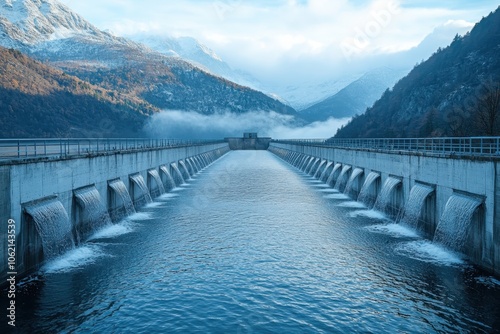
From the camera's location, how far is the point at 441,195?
27219mm

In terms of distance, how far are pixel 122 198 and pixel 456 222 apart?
2554cm

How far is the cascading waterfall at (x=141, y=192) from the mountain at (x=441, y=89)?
66315mm

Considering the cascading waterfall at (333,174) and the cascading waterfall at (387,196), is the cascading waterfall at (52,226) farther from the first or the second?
the cascading waterfall at (333,174)

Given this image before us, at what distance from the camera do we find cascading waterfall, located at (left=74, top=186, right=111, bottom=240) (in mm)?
27750

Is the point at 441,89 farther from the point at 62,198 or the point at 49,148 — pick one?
the point at 62,198

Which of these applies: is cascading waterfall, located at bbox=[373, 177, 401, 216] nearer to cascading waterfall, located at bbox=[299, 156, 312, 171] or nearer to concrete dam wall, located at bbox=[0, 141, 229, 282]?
concrete dam wall, located at bbox=[0, 141, 229, 282]

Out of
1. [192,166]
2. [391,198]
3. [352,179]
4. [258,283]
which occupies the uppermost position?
[192,166]

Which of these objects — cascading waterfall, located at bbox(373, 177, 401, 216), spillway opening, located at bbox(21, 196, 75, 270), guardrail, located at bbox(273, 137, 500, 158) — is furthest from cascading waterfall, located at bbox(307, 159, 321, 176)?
spillway opening, located at bbox(21, 196, 75, 270)

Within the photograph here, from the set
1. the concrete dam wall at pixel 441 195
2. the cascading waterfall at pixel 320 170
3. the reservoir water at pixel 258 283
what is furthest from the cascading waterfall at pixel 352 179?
the cascading waterfall at pixel 320 170

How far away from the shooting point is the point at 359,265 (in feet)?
73.5

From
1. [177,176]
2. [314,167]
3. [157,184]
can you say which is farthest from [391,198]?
[314,167]

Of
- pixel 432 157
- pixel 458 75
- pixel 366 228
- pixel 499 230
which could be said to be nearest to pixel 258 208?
pixel 366 228

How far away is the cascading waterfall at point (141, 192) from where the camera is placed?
40.5 metres

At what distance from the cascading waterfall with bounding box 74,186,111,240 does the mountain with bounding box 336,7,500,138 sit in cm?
7538
